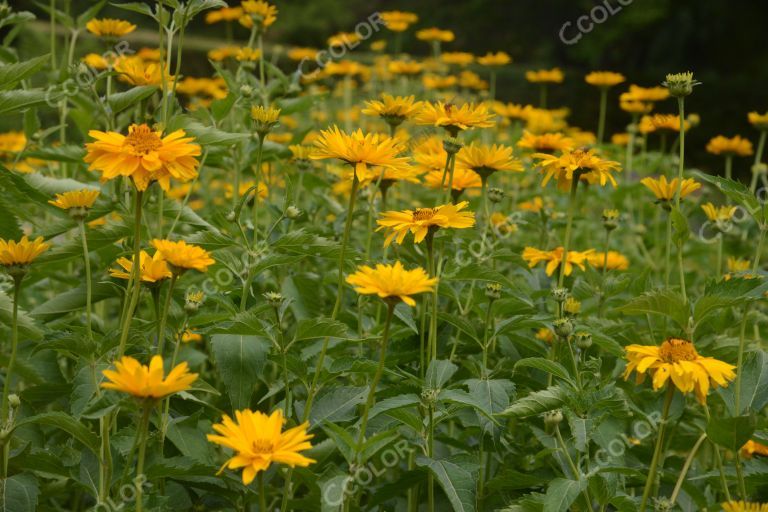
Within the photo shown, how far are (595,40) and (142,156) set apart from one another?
1081 centimetres

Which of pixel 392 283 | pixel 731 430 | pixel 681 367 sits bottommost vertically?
→ pixel 731 430

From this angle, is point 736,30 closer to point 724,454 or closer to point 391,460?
point 724,454

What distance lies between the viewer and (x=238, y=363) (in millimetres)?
1242

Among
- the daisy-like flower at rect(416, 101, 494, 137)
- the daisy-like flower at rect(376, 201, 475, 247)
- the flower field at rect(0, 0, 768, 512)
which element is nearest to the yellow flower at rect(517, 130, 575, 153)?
the flower field at rect(0, 0, 768, 512)

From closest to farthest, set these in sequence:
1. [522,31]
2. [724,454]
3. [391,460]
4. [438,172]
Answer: [391,460], [438,172], [724,454], [522,31]

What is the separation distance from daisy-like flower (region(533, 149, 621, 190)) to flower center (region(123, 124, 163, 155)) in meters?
0.61

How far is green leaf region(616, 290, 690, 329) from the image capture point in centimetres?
115

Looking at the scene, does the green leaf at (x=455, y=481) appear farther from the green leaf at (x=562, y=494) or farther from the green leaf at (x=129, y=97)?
the green leaf at (x=129, y=97)

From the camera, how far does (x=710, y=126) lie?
7.58m

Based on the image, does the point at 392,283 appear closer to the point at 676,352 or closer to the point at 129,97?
the point at 676,352

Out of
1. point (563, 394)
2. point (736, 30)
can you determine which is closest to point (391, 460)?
point (563, 394)

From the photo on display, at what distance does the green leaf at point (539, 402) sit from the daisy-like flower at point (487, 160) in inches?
17.4

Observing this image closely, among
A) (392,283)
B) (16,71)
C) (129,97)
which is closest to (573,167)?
(392,283)

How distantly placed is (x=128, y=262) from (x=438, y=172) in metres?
0.64
